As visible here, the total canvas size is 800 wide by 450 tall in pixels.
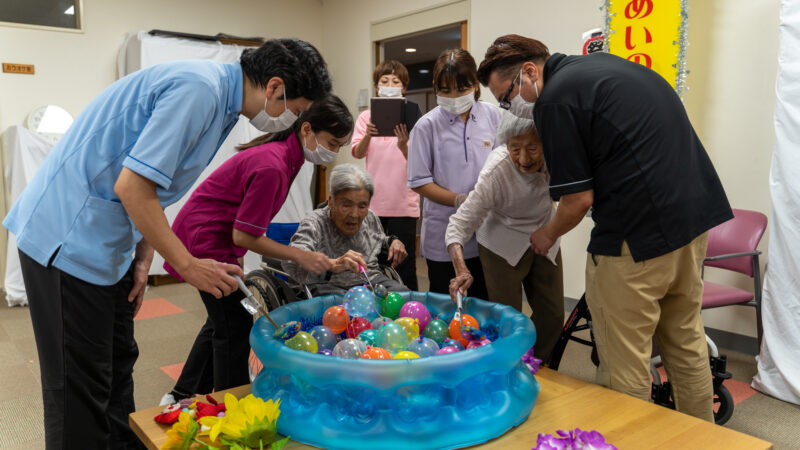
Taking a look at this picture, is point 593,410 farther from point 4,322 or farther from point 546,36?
point 4,322

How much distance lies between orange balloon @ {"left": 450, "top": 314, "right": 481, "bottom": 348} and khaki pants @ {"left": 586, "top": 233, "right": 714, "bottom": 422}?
0.33 m

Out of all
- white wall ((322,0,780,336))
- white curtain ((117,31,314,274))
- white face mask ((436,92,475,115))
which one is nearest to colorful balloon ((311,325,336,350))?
white face mask ((436,92,475,115))

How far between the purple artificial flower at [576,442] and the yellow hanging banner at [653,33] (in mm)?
2435

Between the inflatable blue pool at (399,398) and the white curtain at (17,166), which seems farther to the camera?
the white curtain at (17,166)

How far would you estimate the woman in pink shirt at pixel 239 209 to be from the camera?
172 cm

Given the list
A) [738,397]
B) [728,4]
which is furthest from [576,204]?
[728,4]

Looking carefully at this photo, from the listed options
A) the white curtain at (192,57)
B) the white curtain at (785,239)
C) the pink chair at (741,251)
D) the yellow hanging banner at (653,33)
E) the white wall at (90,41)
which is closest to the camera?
the white curtain at (785,239)

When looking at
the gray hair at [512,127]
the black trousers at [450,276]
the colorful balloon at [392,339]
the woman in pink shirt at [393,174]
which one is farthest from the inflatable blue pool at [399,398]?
the woman in pink shirt at [393,174]

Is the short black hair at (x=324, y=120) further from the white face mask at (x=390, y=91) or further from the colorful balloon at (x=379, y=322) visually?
the white face mask at (x=390, y=91)

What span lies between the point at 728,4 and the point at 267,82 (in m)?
2.84

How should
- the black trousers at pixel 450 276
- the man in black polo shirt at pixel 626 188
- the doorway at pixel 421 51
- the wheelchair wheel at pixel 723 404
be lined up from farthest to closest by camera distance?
the doorway at pixel 421 51
the black trousers at pixel 450 276
the wheelchair wheel at pixel 723 404
the man in black polo shirt at pixel 626 188

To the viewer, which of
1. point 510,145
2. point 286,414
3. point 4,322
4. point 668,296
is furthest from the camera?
point 4,322

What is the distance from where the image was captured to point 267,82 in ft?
4.09

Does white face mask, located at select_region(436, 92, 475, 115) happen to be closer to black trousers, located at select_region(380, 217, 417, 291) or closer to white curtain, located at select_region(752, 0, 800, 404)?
black trousers, located at select_region(380, 217, 417, 291)
